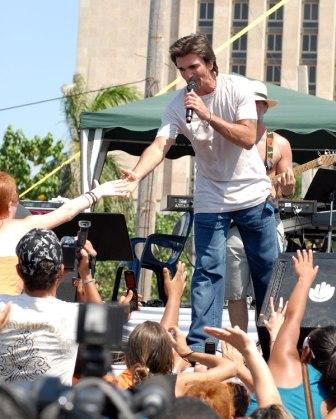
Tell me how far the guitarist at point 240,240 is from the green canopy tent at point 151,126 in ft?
7.81

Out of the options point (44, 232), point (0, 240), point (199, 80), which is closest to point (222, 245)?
point (199, 80)

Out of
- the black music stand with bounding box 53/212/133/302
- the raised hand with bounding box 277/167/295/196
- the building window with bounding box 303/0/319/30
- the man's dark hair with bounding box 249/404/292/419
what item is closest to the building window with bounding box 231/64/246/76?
the building window with bounding box 303/0/319/30

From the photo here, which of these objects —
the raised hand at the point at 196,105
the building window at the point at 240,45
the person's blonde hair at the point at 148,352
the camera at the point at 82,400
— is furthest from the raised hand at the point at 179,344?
the building window at the point at 240,45

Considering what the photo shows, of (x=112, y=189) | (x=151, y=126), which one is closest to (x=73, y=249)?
(x=112, y=189)

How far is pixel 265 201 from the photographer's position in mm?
6965

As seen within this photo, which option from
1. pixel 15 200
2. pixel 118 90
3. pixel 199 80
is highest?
pixel 118 90

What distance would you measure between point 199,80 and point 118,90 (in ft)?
84.5

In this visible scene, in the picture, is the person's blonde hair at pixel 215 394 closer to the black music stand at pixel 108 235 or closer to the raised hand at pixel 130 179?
the raised hand at pixel 130 179

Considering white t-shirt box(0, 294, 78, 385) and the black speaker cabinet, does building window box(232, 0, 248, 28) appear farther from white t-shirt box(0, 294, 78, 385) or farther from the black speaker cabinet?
white t-shirt box(0, 294, 78, 385)

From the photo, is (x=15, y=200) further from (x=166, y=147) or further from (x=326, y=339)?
(x=326, y=339)

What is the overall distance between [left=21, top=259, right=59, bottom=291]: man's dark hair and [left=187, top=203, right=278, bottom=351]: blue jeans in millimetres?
1656

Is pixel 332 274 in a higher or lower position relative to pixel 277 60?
lower

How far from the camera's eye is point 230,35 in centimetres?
9600

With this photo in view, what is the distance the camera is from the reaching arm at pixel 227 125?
6353 mm
